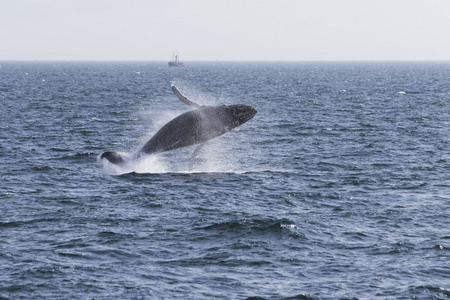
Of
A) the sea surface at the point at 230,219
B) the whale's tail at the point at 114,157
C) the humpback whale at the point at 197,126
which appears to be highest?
the humpback whale at the point at 197,126

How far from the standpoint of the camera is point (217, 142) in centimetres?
5425

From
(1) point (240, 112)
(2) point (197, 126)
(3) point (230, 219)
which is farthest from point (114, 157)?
(3) point (230, 219)

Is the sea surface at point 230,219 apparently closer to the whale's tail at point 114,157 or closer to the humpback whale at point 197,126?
the whale's tail at point 114,157

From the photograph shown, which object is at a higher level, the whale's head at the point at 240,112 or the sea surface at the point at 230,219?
the whale's head at the point at 240,112

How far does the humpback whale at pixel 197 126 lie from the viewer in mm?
25188

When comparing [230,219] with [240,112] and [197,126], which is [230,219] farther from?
[240,112]

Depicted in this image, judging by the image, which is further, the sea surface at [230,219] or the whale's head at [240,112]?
the whale's head at [240,112]

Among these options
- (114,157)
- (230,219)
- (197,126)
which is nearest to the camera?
(114,157)

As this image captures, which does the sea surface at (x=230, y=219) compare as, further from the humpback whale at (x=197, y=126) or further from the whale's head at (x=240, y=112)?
the whale's head at (x=240, y=112)

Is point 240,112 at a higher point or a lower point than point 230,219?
higher

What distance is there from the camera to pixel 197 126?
1005 inches

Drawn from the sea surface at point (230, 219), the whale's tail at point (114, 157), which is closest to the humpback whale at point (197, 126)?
the whale's tail at point (114, 157)

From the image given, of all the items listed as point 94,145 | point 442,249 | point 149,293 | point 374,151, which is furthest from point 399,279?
point 94,145

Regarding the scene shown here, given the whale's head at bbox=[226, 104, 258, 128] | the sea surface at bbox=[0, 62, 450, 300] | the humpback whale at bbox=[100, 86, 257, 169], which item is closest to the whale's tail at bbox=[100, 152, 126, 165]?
the humpback whale at bbox=[100, 86, 257, 169]
